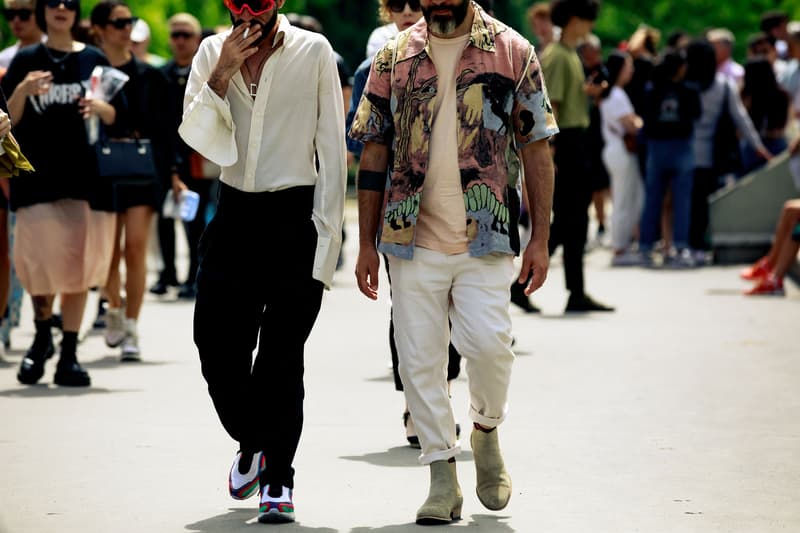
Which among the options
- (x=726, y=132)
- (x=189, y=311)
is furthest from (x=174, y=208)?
(x=726, y=132)

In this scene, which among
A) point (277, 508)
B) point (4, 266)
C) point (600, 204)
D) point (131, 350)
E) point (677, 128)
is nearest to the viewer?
point (277, 508)

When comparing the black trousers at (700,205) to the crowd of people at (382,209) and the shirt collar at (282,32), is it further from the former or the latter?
the shirt collar at (282,32)

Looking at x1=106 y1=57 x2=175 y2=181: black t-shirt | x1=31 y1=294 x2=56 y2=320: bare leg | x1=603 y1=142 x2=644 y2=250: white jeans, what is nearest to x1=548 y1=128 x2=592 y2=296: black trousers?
x1=106 y1=57 x2=175 y2=181: black t-shirt

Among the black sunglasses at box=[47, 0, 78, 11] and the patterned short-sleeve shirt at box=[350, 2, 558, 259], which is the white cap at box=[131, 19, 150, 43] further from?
the patterned short-sleeve shirt at box=[350, 2, 558, 259]

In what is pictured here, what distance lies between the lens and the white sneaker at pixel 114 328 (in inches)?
423

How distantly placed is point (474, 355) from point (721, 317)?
7.13 m

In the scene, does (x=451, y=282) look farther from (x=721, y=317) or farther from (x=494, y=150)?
(x=721, y=317)

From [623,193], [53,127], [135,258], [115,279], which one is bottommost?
[623,193]

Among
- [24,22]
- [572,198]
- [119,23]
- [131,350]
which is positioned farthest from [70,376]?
[572,198]

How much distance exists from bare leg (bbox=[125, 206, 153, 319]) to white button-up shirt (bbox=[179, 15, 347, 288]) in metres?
4.46

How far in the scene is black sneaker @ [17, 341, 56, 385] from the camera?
919 cm

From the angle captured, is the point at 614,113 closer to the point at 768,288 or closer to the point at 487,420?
the point at 768,288

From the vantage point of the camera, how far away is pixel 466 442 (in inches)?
296

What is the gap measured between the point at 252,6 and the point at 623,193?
12236 millimetres
